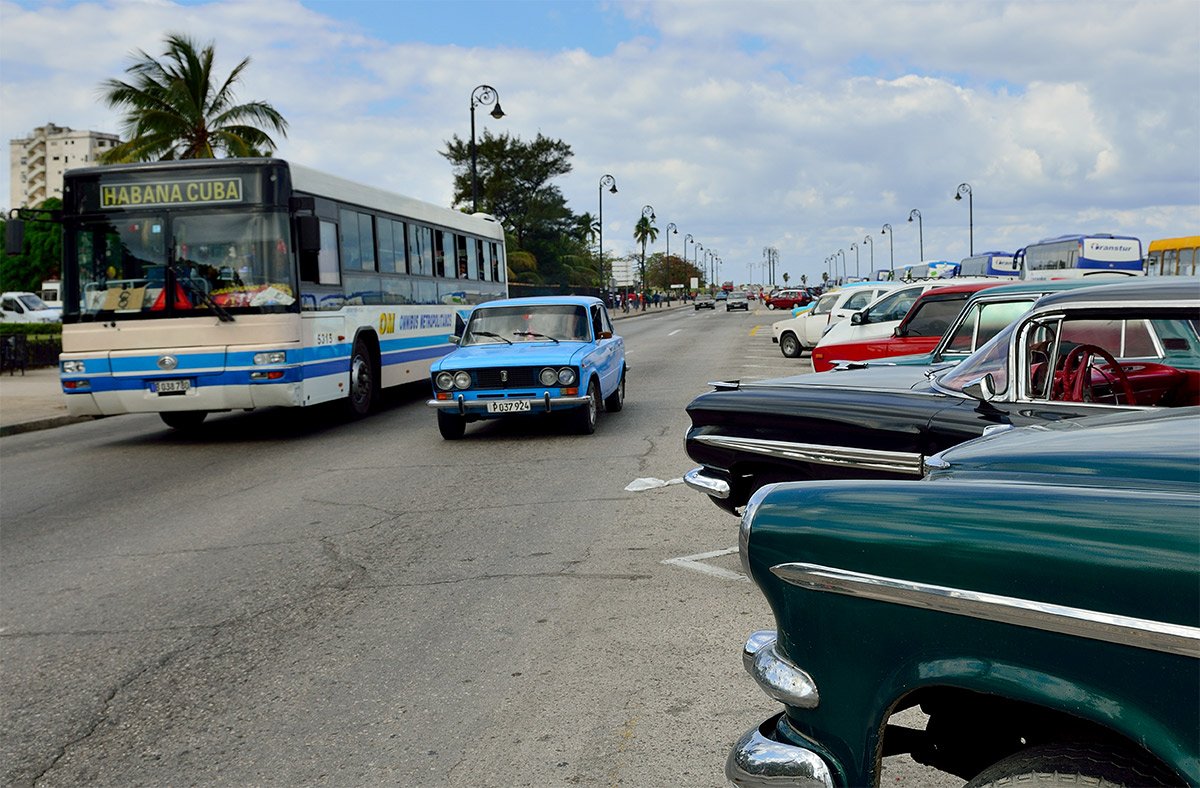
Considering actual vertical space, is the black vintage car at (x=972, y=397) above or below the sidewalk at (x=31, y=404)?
above

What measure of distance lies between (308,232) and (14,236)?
2.94m

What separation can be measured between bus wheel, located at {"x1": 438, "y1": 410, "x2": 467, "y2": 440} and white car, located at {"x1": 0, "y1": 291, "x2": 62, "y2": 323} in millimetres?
34010

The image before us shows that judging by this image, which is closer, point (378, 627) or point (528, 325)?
point (378, 627)

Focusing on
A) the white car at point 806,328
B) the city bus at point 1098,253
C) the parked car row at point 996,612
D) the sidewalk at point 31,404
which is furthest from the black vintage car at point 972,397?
the city bus at point 1098,253

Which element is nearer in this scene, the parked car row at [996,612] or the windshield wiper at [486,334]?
the parked car row at [996,612]

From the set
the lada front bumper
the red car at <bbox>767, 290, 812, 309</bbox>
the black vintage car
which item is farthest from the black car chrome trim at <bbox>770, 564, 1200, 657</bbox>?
the red car at <bbox>767, 290, 812, 309</bbox>

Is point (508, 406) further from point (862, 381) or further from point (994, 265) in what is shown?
point (994, 265)

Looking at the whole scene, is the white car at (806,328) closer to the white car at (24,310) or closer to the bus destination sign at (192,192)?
the bus destination sign at (192,192)

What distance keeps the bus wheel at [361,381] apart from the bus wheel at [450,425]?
2462 millimetres

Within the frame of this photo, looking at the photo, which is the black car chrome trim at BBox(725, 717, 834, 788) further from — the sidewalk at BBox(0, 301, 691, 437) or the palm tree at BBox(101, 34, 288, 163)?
the palm tree at BBox(101, 34, 288, 163)

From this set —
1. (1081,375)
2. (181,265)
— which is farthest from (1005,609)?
(181,265)

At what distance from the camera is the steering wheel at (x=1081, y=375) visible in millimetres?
5055

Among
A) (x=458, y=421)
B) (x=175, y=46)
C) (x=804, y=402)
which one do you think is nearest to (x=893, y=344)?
(x=458, y=421)

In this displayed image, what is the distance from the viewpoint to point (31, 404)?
18047 mm
